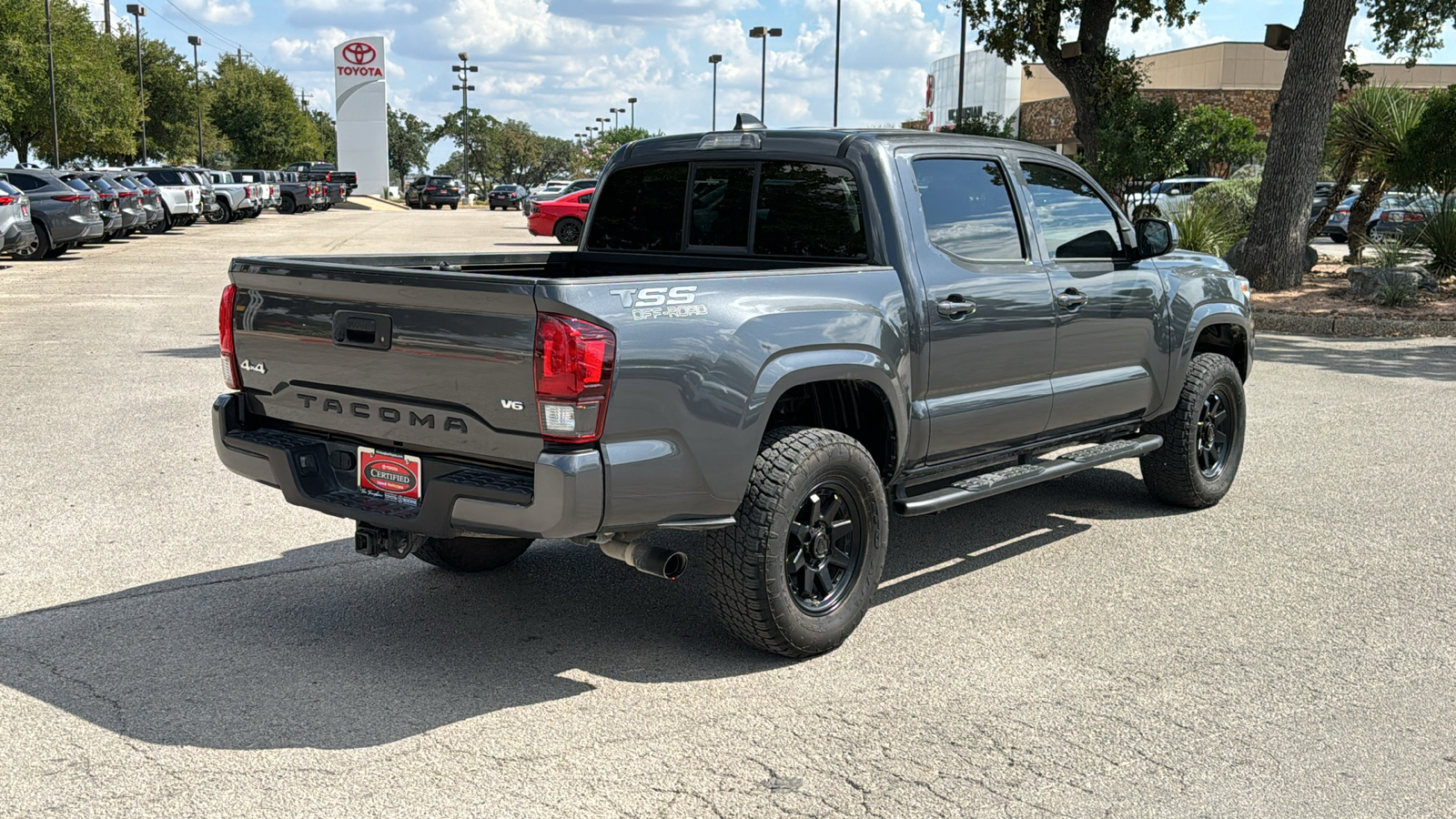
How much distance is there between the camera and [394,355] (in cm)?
446

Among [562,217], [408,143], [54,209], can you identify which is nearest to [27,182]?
[54,209]

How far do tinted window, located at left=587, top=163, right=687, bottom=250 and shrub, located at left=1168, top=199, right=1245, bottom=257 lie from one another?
13560mm

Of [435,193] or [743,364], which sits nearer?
[743,364]

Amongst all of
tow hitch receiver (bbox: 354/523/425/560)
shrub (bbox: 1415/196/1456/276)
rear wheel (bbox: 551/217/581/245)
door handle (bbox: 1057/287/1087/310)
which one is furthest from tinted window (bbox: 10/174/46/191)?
door handle (bbox: 1057/287/1087/310)

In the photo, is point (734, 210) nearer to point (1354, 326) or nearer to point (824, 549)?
point (824, 549)

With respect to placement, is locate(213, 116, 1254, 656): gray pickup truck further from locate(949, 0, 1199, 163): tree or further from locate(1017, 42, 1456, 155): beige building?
locate(1017, 42, 1456, 155): beige building

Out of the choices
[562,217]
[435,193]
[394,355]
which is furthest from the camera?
[435,193]

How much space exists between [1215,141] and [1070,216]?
17.9 meters

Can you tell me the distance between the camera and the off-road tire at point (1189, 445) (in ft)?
22.9

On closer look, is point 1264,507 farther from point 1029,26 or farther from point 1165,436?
point 1029,26

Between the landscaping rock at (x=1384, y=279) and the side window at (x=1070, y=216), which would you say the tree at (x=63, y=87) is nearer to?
the landscaping rock at (x=1384, y=279)

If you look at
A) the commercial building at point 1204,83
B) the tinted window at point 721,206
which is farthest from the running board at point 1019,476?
the commercial building at point 1204,83

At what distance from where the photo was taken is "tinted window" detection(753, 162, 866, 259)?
543cm

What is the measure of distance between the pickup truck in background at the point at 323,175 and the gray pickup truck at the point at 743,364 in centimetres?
5887
